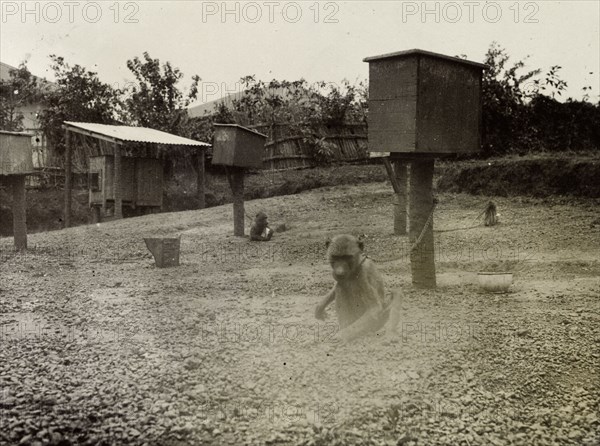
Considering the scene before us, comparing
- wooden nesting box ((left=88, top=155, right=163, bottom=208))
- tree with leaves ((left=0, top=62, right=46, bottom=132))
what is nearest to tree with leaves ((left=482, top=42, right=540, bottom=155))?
wooden nesting box ((left=88, top=155, right=163, bottom=208))

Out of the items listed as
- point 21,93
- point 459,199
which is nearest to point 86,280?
point 459,199

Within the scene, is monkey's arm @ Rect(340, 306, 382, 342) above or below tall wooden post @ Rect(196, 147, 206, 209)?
below

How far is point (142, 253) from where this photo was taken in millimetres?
11750

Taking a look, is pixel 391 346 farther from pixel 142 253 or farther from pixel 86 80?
pixel 86 80

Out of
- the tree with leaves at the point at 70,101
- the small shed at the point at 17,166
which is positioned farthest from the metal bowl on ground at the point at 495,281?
the tree with leaves at the point at 70,101

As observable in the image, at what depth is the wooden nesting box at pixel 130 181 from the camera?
19562 millimetres

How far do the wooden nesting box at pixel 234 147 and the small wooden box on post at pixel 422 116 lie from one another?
601 centimetres

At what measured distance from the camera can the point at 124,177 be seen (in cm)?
1952

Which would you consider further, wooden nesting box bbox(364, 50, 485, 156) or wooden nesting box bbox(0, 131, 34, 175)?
wooden nesting box bbox(0, 131, 34, 175)

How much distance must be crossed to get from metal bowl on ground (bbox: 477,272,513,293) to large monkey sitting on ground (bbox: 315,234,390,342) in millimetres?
2018

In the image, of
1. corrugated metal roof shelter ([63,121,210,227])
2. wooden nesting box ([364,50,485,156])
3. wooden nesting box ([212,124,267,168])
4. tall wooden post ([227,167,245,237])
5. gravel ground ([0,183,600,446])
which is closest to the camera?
gravel ground ([0,183,600,446])

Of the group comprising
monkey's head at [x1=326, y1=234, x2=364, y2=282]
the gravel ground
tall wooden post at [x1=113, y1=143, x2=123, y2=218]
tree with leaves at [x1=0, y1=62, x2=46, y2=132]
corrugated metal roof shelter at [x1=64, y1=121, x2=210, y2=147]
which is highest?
tree with leaves at [x1=0, y1=62, x2=46, y2=132]

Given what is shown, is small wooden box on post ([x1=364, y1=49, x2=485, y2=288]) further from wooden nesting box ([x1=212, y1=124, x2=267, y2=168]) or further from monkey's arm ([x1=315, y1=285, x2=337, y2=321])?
wooden nesting box ([x1=212, y1=124, x2=267, y2=168])

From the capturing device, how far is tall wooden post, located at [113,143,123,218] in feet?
58.3
